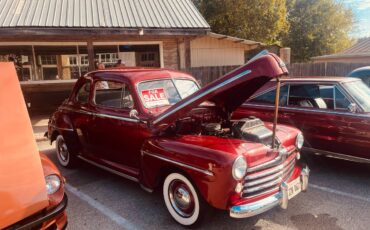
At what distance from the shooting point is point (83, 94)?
5.30m

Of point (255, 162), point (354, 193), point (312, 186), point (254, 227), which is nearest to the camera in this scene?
point (255, 162)

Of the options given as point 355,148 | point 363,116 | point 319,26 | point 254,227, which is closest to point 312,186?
point 355,148

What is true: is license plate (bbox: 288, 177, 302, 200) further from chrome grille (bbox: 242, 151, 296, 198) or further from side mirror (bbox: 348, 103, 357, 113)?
side mirror (bbox: 348, 103, 357, 113)

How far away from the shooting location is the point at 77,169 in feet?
18.6

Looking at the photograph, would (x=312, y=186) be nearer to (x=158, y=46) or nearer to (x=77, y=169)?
(x=77, y=169)

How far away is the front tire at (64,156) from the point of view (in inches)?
218

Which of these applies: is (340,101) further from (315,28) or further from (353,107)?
(315,28)

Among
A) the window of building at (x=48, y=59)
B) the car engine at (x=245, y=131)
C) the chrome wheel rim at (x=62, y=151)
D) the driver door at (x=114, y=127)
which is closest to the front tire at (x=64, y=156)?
the chrome wheel rim at (x=62, y=151)

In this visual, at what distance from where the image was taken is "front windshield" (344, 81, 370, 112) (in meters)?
4.80

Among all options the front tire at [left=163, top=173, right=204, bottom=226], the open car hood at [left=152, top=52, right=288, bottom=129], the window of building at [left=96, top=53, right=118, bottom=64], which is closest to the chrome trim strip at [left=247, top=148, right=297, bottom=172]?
the front tire at [left=163, top=173, right=204, bottom=226]

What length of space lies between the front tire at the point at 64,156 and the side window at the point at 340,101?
175 inches

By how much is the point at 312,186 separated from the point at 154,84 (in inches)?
108

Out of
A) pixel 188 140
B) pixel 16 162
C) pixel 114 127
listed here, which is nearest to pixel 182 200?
pixel 188 140

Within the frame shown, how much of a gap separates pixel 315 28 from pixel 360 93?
27328mm
